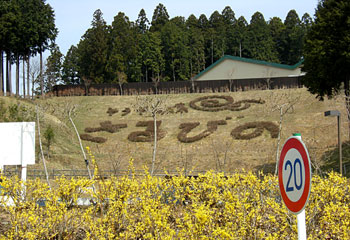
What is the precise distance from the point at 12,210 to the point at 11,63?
3879 centimetres

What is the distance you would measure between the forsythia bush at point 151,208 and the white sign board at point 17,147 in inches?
87.2

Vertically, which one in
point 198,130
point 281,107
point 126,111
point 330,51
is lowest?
point 198,130

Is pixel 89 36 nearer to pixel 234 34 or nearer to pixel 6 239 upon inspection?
pixel 234 34

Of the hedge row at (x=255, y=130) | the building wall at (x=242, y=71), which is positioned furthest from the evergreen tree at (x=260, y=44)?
the hedge row at (x=255, y=130)

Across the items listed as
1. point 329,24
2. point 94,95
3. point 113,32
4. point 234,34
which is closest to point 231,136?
point 329,24

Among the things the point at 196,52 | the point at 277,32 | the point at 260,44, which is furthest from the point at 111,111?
the point at 277,32

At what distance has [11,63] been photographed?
40.9 m

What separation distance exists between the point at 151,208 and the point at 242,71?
41.9 m

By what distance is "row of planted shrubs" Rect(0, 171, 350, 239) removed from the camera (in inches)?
217

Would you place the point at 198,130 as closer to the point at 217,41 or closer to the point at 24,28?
the point at 24,28

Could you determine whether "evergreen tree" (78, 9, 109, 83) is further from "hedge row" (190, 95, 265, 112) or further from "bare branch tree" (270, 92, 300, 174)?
"bare branch tree" (270, 92, 300, 174)

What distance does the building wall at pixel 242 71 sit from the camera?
1774 inches

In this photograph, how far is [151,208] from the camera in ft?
19.0

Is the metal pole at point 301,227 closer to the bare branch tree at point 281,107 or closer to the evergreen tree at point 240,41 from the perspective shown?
the bare branch tree at point 281,107
